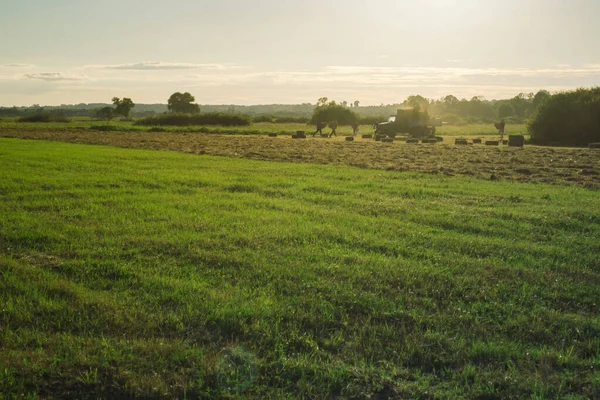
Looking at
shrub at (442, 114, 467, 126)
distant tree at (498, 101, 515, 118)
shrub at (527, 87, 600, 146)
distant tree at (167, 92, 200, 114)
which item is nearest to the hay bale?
shrub at (527, 87, 600, 146)

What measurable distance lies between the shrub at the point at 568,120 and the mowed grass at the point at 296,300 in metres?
37.1

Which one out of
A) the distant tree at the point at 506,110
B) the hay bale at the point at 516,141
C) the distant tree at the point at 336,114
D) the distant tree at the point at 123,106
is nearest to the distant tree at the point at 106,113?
the distant tree at the point at 123,106

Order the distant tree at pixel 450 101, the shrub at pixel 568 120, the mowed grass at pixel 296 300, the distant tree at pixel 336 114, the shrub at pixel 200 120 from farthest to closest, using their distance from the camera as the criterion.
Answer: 1. the distant tree at pixel 450 101
2. the distant tree at pixel 336 114
3. the shrub at pixel 200 120
4. the shrub at pixel 568 120
5. the mowed grass at pixel 296 300

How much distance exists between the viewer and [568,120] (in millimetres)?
44875

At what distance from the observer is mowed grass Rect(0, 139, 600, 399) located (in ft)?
14.4

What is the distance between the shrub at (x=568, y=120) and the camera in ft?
145

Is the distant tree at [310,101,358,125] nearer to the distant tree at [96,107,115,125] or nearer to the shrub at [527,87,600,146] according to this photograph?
the shrub at [527,87,600,146]

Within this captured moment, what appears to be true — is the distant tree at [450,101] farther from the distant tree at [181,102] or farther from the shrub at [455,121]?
the distant tree at [181,102]

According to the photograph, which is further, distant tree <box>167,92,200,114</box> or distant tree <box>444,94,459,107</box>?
distant tree <box>444,94,459,107</box>

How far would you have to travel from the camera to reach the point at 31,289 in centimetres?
611

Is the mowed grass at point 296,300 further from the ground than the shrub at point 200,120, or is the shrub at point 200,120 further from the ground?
the shrub at point 200,120

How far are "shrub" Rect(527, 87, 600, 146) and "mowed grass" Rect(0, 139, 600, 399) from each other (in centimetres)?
3710

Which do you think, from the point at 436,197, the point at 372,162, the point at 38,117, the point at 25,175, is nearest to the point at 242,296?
the point at 436,197

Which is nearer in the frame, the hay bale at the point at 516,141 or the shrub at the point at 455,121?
the hay bale at the point at 516,141
